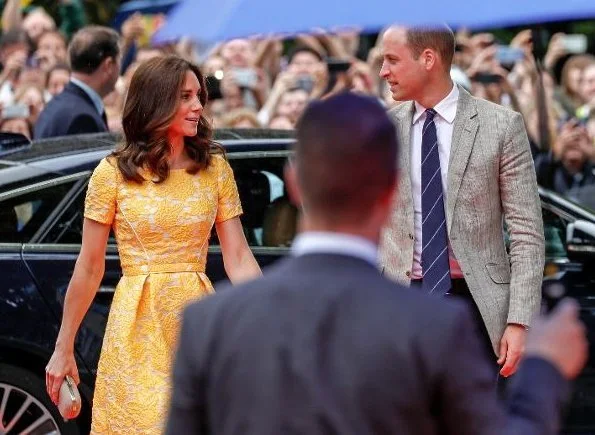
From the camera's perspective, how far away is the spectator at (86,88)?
8.40 meters

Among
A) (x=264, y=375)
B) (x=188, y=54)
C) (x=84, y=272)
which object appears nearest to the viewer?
(x=264, y=375)

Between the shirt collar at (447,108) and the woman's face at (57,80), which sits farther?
the woman's face at (57,80)

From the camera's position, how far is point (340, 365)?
230cm

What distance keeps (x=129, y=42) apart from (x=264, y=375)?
13171 millimetres

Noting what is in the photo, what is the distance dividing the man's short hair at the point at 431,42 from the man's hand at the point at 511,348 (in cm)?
97

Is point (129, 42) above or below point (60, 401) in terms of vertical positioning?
below

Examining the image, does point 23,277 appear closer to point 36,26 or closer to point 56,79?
point 56,79

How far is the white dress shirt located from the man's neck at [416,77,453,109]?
15 mm

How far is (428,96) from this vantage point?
17.1 ft

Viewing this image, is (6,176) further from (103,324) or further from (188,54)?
(188,54)

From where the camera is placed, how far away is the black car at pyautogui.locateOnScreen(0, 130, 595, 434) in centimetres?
620

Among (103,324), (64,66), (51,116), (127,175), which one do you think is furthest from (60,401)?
(64,66)

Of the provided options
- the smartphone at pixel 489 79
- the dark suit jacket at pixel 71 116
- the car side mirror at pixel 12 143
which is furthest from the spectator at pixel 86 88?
the smartphone at pixel 489 79

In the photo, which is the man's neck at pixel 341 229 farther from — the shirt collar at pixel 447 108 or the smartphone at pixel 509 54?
the smartphone at pixel 509 54
